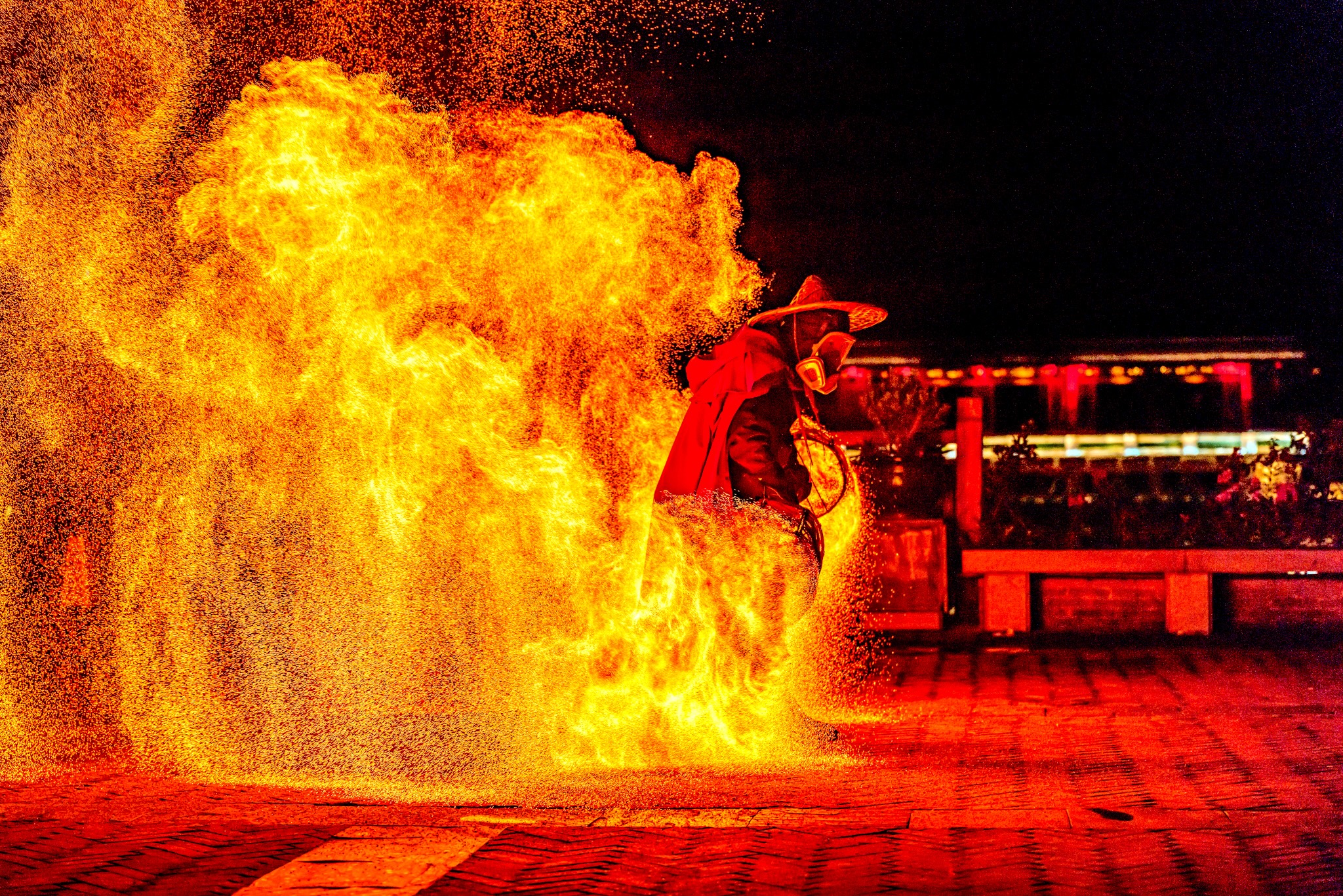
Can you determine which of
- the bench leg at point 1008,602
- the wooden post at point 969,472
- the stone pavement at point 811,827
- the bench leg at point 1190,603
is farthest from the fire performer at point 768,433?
the wooden post at point 969,472

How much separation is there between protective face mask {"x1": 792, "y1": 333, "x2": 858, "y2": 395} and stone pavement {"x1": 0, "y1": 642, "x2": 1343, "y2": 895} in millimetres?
1883

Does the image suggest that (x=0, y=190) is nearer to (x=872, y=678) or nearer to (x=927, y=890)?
(x=872, y=678)

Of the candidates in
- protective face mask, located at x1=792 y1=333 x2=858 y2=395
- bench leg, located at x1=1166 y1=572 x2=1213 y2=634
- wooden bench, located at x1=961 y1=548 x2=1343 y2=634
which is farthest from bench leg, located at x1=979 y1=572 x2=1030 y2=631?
protective face mask, located at x1=792 y1=333 x2=858 y2=395

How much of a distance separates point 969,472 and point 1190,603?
2.54m

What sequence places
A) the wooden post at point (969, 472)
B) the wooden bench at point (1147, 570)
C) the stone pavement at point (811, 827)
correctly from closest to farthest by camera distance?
the stone pavement at point (811, 827), the wooden bench at point (1147, 570), the wooden post at point (969, 472)

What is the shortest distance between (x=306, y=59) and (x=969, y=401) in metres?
8.32

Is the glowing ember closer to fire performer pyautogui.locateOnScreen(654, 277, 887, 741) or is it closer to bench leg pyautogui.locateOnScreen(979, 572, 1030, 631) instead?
fire performer pyautogui.locateOnScreen(654, 277, 887, 741)

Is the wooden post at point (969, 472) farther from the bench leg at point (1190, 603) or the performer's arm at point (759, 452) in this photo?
the performer's arm at point (759, 452)

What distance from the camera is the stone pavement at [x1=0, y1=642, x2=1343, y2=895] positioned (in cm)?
454

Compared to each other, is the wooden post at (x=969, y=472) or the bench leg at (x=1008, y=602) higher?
the wooden post at (x=969, y=472)

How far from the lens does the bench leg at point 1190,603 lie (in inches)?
493

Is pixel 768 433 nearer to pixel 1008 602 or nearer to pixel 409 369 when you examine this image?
pixel 409 369

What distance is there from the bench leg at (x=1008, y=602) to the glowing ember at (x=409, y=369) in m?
3.00

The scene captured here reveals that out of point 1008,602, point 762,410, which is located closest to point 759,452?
point 762,410
